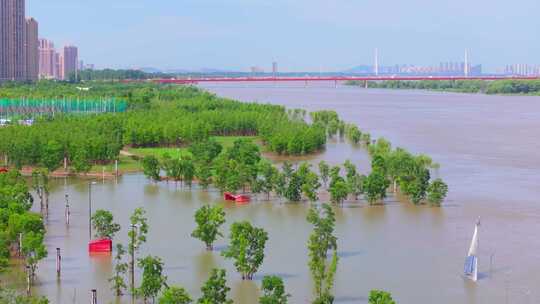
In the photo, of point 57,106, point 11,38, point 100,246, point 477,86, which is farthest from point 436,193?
point 477,86

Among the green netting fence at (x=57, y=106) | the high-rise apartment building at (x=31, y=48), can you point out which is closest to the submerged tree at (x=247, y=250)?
the green netting fence at (x=57, y=106)

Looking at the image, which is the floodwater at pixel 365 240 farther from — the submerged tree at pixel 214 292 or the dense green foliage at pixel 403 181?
the submerged tree at pixel 214 292

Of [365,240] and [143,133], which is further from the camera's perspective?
[143,133]

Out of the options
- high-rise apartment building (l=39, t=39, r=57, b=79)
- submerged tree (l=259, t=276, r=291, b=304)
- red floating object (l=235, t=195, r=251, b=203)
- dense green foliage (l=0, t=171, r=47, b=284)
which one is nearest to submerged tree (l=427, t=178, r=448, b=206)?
red floating object (l=235, t=195, r=251, b=203)

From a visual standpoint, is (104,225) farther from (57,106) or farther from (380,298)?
(57,106)

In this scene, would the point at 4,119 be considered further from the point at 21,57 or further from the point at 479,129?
the point at 21,57

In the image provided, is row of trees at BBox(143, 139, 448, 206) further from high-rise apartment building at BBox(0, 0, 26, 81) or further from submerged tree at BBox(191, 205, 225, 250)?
high-rise apartment building at BBox(0, 0, 26, 81)

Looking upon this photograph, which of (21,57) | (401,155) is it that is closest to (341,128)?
(401,155)
